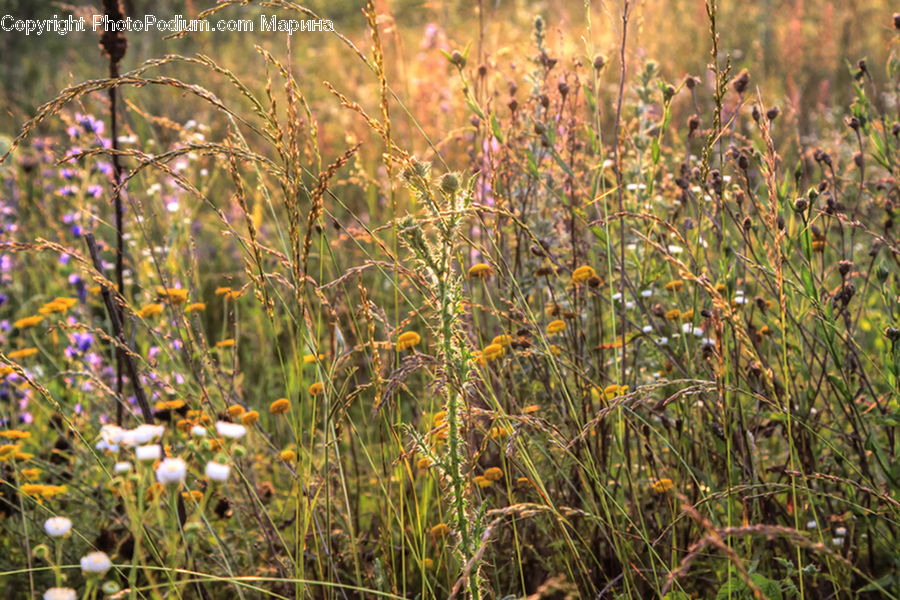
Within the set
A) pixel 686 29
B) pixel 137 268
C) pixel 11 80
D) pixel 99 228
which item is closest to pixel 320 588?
pixel 137 268

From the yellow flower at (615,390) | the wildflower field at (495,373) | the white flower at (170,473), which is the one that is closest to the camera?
the white flower at (170,473)

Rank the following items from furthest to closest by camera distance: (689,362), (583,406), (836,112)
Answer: (836,112) < (583,406) < (689,362)

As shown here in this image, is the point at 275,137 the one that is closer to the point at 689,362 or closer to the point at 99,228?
the point at 689,362

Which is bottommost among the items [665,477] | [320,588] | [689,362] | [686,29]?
[320,588]

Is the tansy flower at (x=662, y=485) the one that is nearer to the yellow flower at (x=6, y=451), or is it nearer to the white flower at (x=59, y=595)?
the white flower at (x=59, y=595)

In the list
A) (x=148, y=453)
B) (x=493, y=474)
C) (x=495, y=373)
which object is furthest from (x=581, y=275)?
(x=148, y=453)

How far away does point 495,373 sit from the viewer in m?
1.97

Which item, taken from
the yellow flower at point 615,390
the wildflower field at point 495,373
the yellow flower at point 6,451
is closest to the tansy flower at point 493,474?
the wildflower field at point 495,373

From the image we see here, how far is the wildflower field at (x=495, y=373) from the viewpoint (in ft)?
3.94

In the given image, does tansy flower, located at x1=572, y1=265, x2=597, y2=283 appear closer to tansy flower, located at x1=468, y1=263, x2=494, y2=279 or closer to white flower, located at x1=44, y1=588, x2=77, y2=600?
tansy flower, located at x1=468, y1=263, x2=494, y2=279

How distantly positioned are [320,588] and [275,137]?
1035 millimetres

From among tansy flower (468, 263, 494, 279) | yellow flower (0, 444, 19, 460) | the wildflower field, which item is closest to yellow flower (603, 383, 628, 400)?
the wildflower field

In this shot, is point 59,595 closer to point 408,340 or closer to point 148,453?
point 148,453

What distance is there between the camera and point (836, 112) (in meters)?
4.88
